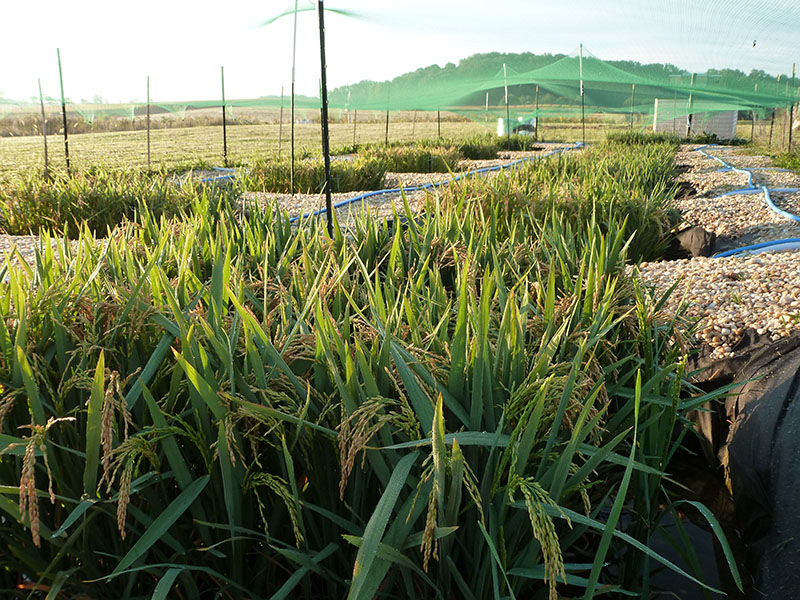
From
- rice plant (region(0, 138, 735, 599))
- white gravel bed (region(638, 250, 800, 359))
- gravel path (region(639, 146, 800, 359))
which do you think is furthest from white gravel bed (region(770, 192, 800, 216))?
rice plant (region(0, 138, 735, 599))

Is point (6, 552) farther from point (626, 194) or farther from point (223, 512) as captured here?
point (626, 194)

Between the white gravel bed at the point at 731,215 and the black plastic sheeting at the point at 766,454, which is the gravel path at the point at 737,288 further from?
the black plastic sheeting at the point at 766,454

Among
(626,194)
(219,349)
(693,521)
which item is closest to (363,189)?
(626,194)

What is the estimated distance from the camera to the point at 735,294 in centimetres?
263

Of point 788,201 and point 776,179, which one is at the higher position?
point 776,179

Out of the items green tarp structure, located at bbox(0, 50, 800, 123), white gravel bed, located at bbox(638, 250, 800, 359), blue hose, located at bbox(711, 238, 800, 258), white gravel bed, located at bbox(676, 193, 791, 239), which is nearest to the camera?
white gravel bed, located at bbox(638, 250, 800, 359)

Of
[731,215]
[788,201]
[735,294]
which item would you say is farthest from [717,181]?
[735,294]

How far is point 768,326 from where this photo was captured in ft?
7.53

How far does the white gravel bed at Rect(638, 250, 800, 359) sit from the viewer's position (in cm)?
229

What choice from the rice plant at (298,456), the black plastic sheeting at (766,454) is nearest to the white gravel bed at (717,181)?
the black plastic sheeting at (766,454)

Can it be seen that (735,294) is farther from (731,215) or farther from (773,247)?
(731,215)

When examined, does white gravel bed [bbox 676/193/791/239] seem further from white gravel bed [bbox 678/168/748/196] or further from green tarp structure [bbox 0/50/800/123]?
green tarp structure [bbox 0/50/800/123]

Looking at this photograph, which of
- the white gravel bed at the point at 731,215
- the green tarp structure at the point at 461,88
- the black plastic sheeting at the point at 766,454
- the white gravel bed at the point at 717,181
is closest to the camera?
the black plastic sheeting at the point at 766,454

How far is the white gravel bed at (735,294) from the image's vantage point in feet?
7.52
